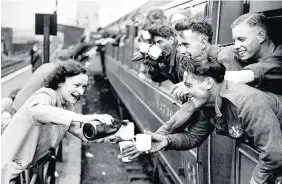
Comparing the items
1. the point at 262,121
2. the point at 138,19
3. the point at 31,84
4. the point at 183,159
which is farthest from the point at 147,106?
the point at 262,121

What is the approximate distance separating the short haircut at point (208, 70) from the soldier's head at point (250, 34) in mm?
210

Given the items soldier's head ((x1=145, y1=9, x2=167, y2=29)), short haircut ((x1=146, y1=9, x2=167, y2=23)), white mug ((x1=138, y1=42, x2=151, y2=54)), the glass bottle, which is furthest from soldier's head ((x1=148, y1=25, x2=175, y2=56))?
the glass bottle

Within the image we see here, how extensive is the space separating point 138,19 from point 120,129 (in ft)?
15.4

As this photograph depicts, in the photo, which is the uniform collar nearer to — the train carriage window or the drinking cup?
the drinking cup

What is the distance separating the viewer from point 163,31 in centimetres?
390

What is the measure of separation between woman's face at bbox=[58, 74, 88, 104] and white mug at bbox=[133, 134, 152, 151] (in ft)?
1.88

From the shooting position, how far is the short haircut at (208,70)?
2.65 meters

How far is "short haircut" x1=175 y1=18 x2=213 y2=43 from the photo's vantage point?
3.23 metres

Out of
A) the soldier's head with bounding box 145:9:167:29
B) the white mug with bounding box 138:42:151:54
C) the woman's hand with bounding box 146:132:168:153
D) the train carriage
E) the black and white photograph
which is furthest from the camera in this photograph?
the soldier's head with bounding box 145:9:167:29

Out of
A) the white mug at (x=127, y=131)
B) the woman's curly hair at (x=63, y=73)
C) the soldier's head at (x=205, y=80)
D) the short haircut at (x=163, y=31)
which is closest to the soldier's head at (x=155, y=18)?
the short haircut at (x=163, y=31)

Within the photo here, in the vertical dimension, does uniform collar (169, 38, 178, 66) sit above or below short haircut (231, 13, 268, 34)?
below

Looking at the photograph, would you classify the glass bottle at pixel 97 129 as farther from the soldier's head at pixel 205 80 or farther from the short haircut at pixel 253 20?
the short haircut at pixel 253 20

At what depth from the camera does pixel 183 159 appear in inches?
Answer: 188

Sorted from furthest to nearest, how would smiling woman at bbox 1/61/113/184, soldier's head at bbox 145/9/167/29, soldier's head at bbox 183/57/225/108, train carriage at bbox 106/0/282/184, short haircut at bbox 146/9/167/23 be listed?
short haircut at bbox 146/9/167/23, soldier's head at bbox 145/9/167/29, train carriage at bbox 106/0/282/184, smiling woman at bbox 1/61/113/184, soldier's head at bbox 183/57/225/108
